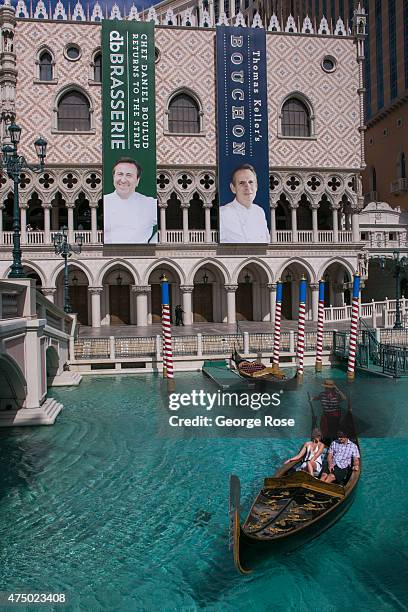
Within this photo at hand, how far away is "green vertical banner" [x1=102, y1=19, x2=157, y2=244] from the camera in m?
24.1

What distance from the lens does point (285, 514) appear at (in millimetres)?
6641

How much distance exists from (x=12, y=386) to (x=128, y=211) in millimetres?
13652

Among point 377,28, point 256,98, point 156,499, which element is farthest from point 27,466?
point 377,28

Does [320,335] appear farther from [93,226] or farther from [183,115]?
[183,115]

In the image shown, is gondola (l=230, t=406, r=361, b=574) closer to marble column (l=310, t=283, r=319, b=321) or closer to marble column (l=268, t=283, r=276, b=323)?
marble column (l=268, t=283, r=276, b=323)

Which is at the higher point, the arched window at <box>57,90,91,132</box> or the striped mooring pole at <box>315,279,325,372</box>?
the arched window at <box>57,90,91,132</box>

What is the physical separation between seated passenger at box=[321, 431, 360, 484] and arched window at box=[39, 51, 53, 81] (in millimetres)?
21443

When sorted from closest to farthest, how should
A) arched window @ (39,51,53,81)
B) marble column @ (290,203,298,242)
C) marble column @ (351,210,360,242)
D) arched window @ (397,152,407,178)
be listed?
arched window @ (39,51,53,81), marble column @ (290,203,298,242), marble column @ (351,210,360,242), arched window @ (397,152,407,178)

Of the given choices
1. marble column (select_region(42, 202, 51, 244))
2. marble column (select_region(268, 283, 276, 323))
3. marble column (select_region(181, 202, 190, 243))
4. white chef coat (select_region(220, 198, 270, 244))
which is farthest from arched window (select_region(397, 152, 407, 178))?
marble column (select_region(42, 202, 51, 244))

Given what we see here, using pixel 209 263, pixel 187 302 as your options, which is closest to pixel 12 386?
pixel 187 302

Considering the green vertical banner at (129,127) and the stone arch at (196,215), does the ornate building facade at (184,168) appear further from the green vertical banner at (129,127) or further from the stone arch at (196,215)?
the green vertical banner at (129,127)

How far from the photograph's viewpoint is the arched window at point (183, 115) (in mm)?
25422

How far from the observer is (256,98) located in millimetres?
25062

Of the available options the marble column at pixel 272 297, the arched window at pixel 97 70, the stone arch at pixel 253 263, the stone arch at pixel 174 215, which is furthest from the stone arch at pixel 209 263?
the arched window at pixel 97 70
